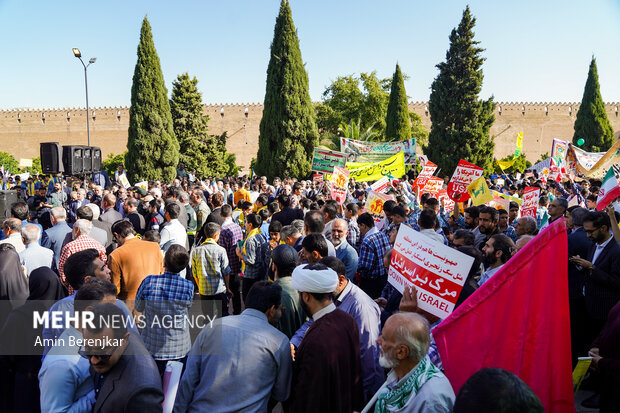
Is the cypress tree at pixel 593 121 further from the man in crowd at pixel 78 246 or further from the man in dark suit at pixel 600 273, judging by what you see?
the man in crowd at pixel 78 246

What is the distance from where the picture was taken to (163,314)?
3.86m

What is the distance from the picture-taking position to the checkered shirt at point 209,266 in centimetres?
535

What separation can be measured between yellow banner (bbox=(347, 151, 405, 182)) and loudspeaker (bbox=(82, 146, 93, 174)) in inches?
243

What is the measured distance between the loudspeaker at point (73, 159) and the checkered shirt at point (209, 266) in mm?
5894

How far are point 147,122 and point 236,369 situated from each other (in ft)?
86.3

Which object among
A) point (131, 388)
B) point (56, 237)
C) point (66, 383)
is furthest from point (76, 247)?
point (131, 388)

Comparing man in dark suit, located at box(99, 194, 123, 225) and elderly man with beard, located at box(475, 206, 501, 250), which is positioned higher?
elderly man with beard, located at box(475, 206, 501, 250)

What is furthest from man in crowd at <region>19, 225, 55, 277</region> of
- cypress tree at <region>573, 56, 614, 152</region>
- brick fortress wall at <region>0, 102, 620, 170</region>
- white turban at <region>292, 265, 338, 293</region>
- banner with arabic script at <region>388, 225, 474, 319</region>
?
brick fortress wall at <region>0, 102, 620, 170</region>

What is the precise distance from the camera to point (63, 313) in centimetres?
295

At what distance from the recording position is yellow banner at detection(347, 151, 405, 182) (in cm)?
1027

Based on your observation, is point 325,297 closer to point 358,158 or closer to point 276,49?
point 358,158

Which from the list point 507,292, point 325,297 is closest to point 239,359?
point 325,297

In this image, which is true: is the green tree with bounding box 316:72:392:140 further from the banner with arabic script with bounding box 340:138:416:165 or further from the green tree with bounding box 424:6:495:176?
the banner with arabic script with bounding box 340:138:416:165

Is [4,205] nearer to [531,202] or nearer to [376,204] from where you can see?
[376,204]
